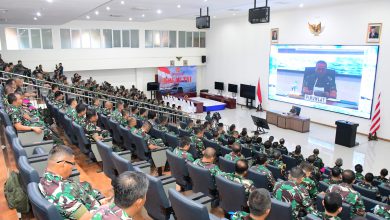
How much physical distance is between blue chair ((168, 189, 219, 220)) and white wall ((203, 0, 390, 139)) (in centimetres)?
1136

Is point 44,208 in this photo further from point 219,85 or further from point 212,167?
point 219,85

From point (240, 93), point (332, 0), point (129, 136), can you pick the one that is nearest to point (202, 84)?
point (240, 93)

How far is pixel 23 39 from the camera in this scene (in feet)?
52.3

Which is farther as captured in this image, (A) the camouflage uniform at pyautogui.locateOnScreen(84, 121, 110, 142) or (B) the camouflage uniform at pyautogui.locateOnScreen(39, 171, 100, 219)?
(A) the camouflage uniform at pyautogui.locateOnScreen(84, 121, 110, 142)

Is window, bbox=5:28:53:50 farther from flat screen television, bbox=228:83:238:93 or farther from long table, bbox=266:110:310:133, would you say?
long table, bbox=266:110:310:133

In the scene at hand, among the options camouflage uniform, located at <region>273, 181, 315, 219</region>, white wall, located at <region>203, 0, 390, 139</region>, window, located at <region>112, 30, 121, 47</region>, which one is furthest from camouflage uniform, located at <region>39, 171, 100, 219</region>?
window, located at <region>112, 30, 121, 47</region>

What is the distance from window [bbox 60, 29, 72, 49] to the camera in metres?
16.9

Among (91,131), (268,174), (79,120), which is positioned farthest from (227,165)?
(79,120)

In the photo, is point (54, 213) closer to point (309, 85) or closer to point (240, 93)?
point (309, 85)

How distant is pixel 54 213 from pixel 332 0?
12.9m

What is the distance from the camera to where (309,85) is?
Answer: 14570mm

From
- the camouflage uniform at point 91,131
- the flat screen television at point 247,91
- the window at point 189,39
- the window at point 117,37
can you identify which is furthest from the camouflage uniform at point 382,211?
the window at point 189,39

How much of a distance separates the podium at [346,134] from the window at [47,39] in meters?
14.0

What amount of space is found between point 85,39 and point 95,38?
1.82ft
